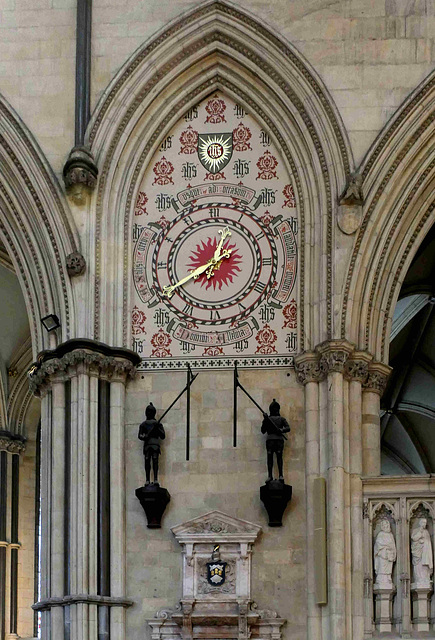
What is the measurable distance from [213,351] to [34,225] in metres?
3.20

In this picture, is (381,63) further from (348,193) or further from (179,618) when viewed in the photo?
(179,618)

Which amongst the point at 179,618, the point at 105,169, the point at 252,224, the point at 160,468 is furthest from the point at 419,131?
the point at 179,618

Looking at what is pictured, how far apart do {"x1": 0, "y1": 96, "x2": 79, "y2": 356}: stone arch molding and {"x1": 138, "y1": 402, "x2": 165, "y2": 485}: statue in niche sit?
1.83 metres

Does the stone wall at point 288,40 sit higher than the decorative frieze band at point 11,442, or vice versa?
the stone wall at point 288,40

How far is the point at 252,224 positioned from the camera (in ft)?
82.0

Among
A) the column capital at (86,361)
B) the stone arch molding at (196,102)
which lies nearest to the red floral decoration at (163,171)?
the stone arch molding at (196,102)

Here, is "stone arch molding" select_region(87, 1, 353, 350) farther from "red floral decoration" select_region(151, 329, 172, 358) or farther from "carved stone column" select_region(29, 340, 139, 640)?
"carved stone column" select_region(29, 340, 139, 640)

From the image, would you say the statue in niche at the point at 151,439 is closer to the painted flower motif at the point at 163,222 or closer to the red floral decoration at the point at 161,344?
the red floral decoration at the point at 161,344

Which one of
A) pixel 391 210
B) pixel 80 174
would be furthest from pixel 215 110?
pixel 391 210

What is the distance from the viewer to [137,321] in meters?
24.7

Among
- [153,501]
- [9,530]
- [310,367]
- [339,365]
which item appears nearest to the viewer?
[153,501]

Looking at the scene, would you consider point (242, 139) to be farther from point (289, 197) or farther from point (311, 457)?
point (311, 457)

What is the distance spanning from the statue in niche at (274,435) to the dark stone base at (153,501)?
1.47 m

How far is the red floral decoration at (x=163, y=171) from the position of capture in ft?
83.2
